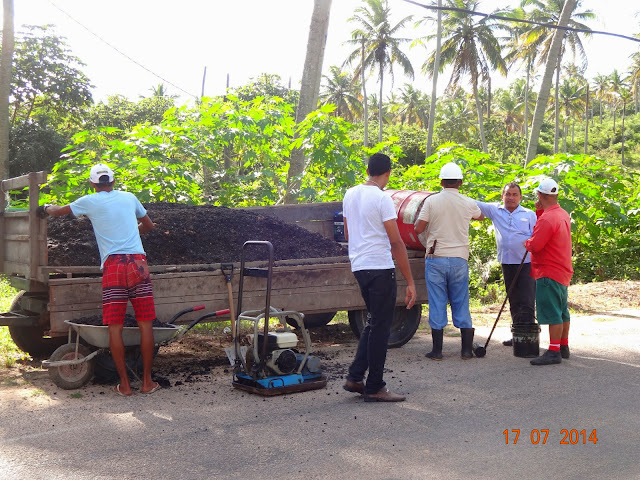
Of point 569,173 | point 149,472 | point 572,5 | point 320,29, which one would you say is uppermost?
point 572,5

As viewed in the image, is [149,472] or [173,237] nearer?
[149,472]

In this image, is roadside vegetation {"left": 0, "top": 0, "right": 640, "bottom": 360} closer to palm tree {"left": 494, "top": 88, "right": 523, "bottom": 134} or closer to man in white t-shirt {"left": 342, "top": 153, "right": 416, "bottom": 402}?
man in white t-shirt {"left": 342, "top": 153, "right": 416, "bottom": 402}

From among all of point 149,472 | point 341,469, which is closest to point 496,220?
point 341,469

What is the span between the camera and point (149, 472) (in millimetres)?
3918

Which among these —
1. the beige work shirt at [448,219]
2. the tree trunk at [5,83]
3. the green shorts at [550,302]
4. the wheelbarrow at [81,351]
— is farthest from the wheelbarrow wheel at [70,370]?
the tree trunk at [5,83]

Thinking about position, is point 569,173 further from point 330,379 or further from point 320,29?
point 330,379

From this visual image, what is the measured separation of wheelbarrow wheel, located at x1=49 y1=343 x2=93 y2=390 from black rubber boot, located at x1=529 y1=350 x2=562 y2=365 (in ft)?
13.8

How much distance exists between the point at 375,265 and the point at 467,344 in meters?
2.29

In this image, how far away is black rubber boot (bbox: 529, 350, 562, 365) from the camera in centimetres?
686

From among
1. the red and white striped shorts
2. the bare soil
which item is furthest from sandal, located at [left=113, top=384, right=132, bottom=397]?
the bare soil

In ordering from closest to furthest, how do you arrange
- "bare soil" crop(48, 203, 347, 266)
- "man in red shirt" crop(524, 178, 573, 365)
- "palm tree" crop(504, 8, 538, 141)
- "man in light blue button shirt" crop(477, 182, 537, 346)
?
"bare soil" crop(48, 203, 347, 266)
"man in red shirt" crop(524, 178, 573, 365)
"man in light blue button shirt" crop(477, 182, 537, 346)
"palm tree" crop(504, 8, 538, 141)

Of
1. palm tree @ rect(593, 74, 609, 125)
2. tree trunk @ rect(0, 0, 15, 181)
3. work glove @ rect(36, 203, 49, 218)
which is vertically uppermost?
palm tree @ rect(593, 74, 609, 125)

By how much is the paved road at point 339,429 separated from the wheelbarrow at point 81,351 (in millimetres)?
170

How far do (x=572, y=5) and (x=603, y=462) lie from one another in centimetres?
1693
